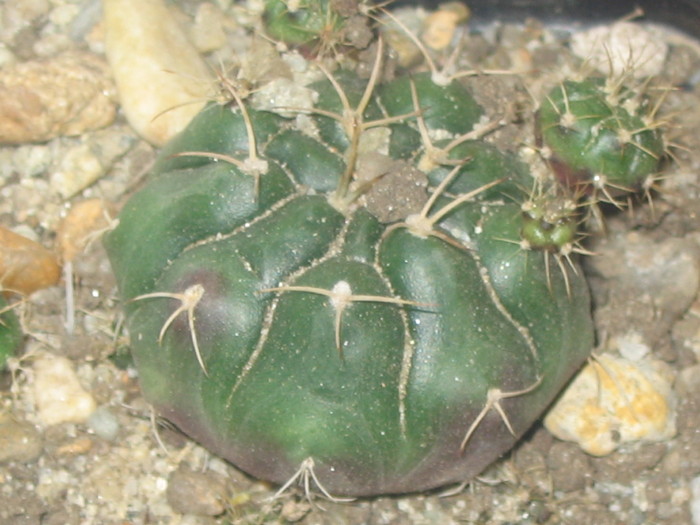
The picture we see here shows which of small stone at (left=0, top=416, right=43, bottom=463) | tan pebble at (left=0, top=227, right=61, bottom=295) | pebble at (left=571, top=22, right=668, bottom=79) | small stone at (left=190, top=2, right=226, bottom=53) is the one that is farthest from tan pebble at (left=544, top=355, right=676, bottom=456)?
small stone at (left=190, top=2, right=226, bottom=53)

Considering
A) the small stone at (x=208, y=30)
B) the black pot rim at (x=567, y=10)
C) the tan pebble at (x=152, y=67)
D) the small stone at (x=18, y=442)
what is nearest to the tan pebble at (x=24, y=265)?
the small stone at (x=18, y=442)

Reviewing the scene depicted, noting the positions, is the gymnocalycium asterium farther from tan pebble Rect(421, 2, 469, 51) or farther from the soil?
tan pebble Rect(421, 2, 469, 51)

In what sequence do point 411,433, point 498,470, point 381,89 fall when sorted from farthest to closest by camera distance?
point 498,470 < point 381,89 < point 411,433

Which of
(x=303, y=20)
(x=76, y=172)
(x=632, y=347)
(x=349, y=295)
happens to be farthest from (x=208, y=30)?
(x=632, y=347)

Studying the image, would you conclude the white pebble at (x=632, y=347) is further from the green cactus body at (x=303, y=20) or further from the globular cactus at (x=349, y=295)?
the green cactus body at (x=303, y=20)

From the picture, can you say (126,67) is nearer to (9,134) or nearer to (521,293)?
(9,134)

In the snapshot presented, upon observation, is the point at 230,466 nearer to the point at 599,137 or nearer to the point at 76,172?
the point at 76,172

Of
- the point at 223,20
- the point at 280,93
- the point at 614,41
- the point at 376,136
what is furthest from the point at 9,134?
the point at 614,41
